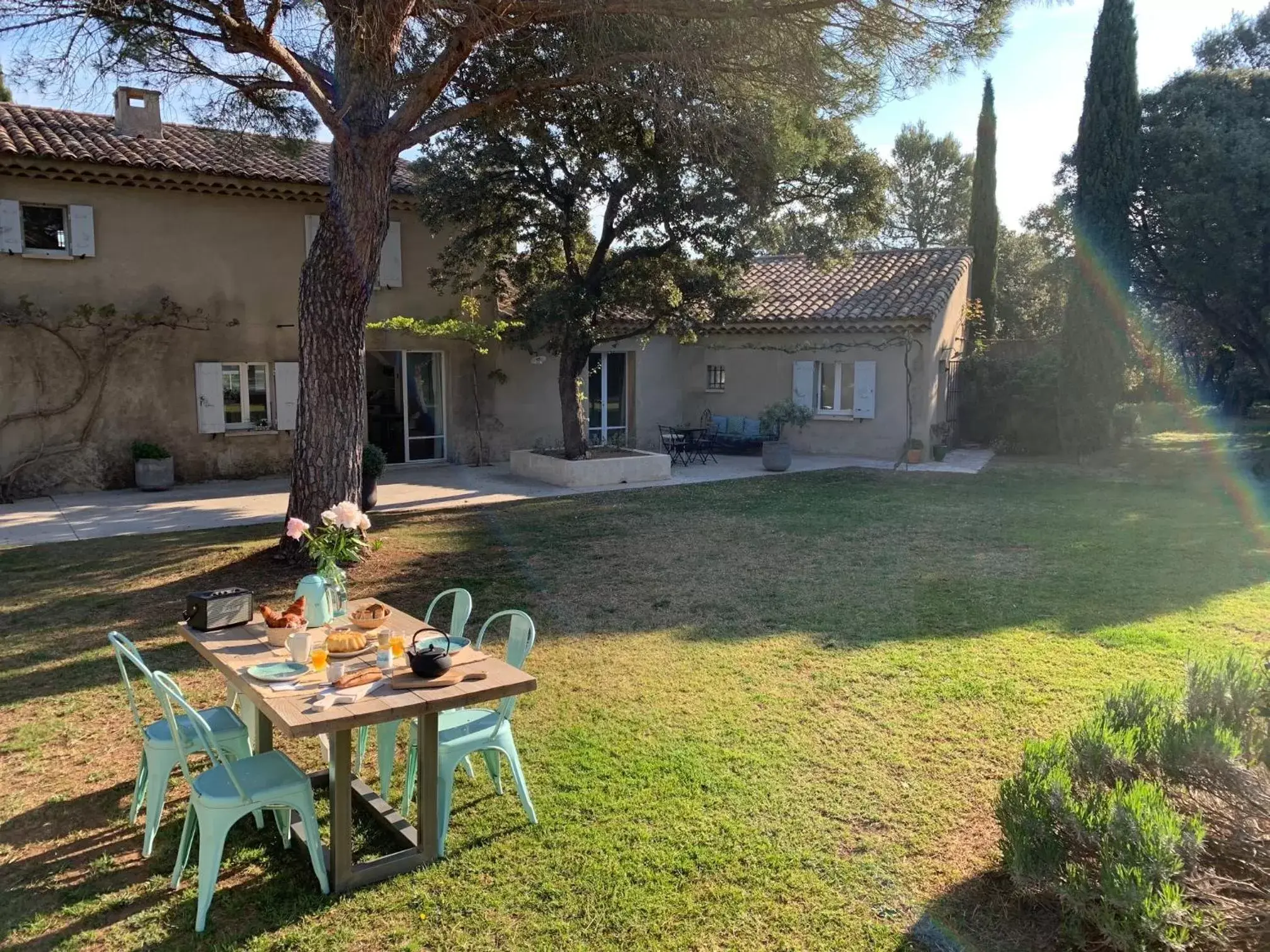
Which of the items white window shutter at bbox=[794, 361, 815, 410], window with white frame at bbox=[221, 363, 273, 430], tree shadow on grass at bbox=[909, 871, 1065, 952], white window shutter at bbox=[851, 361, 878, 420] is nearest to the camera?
tree shadow on grass at bbox=[909, 871, 1065, 952]

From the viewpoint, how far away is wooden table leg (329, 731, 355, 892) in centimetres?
342

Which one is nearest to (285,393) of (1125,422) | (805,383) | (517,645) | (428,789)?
(805,383)

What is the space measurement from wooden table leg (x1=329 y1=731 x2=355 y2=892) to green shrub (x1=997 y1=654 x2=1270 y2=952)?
248 centimetres

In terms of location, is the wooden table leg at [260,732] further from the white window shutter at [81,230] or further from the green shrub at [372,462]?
the white window shutter at [81,230]

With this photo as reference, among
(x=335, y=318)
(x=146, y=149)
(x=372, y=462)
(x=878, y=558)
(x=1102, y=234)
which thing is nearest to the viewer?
(x=335, y=318)

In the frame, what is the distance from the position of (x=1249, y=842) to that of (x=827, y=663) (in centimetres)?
324

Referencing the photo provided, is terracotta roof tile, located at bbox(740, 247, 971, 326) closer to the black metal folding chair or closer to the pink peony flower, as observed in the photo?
the black metal folding chair

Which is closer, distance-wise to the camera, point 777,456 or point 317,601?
point 317,601

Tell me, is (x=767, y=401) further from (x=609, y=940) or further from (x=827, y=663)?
(x=609, y=940)

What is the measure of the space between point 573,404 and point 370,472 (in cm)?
406

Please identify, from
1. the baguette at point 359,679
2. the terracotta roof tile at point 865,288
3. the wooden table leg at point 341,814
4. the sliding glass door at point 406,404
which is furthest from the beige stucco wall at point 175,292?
the wooden table leg at point 341,814

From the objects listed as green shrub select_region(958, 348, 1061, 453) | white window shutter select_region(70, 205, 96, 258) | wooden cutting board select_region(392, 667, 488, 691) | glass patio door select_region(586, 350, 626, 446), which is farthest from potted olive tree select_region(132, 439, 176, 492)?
green shrub select_region(958, 348, 1061, 453)

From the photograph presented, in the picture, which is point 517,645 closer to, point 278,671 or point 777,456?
point 278,671

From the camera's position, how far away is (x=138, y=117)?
14.2 metres
